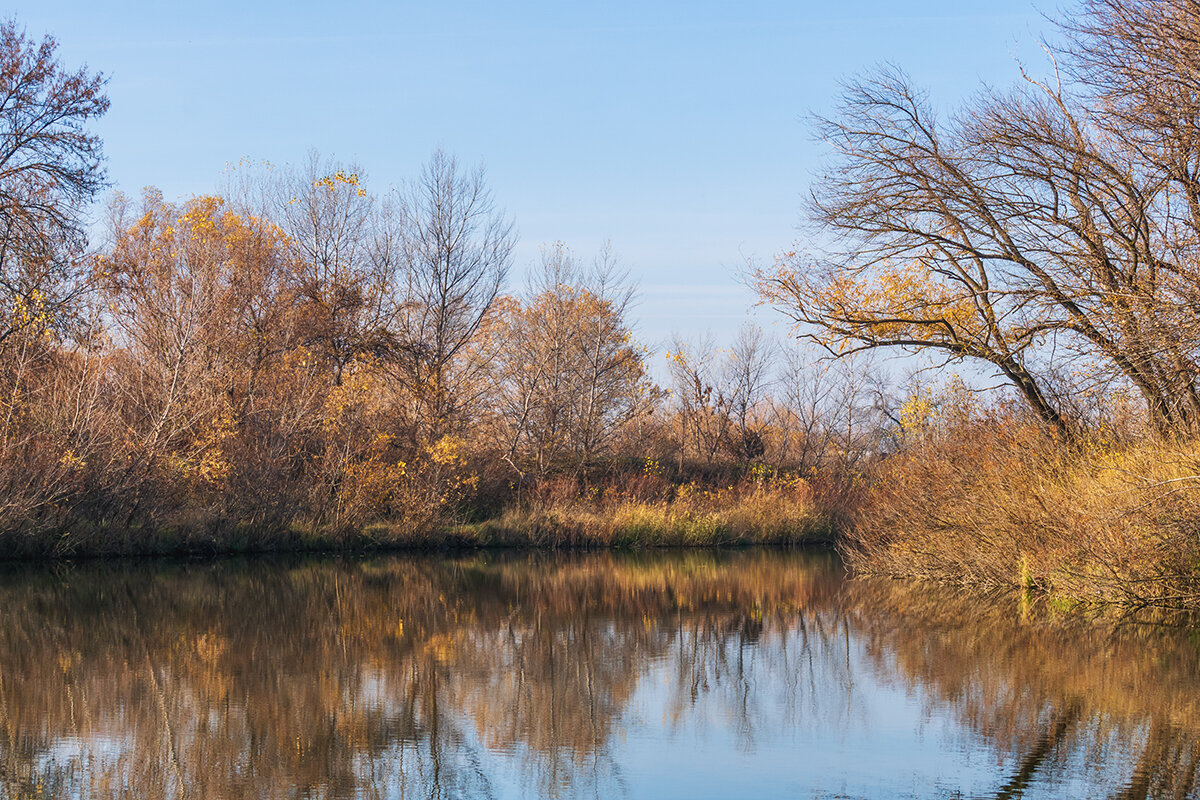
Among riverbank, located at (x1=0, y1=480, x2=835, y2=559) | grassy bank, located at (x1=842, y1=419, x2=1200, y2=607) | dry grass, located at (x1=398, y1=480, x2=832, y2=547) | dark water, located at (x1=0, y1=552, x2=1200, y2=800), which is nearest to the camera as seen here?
dark water, located at (x1=0, y1=552, x2=1200, y2=800)

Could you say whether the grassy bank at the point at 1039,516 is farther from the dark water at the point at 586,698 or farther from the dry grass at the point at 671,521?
the dry grass at the point at 671,521

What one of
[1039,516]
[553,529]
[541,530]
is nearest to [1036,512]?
[1039,516]

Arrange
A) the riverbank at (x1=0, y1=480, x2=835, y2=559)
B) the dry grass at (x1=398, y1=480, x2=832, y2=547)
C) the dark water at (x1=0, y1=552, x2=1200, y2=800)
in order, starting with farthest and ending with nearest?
the dry grass at (x1=398, y1=480, x2=832, y2=547), the riverbank at (x1=0, y1=480, x2=835, y2=559), the dark water at (x1=0, y1=552, x2=1200, y2=800)

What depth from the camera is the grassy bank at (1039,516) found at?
44.4ft

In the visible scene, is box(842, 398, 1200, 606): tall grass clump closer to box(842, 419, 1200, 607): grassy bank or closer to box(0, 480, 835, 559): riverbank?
box(842, 419, 1200, 607): grassy bank

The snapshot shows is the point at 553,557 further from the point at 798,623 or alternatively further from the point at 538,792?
the point at 538,792

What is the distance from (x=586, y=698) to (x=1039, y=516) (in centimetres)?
862

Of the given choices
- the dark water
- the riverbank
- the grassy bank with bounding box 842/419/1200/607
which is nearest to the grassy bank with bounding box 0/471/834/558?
the riverbank

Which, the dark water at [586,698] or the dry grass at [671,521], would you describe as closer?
the dark water at [586,698]

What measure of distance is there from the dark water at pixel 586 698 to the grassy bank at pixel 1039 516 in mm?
652

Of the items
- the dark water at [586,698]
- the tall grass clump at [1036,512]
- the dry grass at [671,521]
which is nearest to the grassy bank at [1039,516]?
the tall grass clump at [1036,512]

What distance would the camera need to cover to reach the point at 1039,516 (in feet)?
53.1

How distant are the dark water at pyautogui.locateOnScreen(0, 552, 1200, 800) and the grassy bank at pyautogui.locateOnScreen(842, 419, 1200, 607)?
25.7 inches

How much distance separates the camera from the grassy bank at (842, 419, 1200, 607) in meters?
13.5
